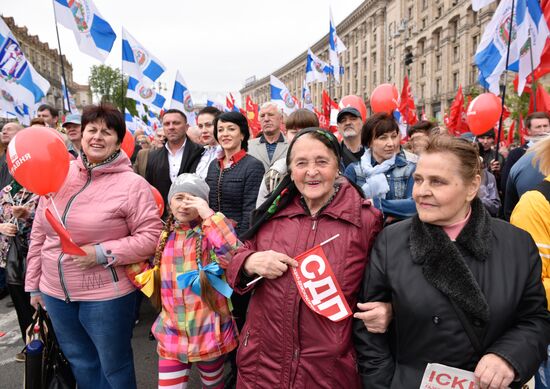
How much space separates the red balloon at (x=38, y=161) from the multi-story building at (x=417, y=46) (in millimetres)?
26694

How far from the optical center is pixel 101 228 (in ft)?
7.93

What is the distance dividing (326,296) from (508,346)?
0.70m

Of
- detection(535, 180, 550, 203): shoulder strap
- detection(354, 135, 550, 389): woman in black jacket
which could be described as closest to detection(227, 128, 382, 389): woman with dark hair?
detection(354, 135, 550, 389): woman in black jacket

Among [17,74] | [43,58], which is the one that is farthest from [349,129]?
[43,58]

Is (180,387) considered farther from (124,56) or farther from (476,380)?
(124,56)

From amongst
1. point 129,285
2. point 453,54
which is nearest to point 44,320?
point 129,285

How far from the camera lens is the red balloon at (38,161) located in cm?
241

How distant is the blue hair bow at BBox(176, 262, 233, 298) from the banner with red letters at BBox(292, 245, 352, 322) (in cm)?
61

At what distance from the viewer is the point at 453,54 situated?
138ft

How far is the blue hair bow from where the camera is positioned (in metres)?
2.24

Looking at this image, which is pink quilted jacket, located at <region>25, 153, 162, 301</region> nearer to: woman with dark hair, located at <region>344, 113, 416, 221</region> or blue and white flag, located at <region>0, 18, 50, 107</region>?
woman with dark hair, located at <region>344, 113, 416, 221</region>

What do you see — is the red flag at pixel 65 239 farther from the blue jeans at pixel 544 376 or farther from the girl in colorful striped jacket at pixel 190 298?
the blue jeans at pixel 544 376

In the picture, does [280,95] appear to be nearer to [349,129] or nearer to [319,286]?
[349,129]

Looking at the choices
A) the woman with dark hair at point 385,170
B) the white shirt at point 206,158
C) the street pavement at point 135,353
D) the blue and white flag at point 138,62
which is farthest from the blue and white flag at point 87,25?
the woman with dark hair at point 385,170
